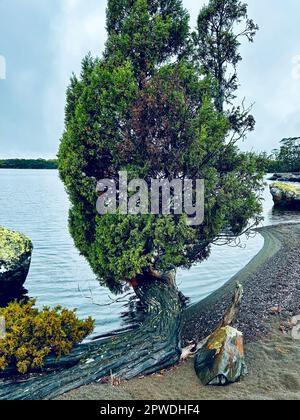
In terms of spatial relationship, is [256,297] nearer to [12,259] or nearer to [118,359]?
[118,359]

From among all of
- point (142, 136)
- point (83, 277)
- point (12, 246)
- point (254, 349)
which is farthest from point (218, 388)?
point (83, 277)

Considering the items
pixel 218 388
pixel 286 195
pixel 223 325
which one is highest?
pixel 286 195

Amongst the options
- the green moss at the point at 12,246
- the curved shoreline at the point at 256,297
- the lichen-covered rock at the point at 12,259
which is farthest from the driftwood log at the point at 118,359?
the green moss at the point at 12,246

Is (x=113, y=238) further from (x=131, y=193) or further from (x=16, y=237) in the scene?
(x=16, y=237)

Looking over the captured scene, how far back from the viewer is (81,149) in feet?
38.5

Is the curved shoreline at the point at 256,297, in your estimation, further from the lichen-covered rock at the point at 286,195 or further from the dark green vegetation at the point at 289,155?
the dark green vegetation at the point at 289,155

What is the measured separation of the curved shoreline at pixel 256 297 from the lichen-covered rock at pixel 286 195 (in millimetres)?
27348

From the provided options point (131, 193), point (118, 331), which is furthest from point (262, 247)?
point (131, 193)

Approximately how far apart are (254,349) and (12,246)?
12076 millimetres

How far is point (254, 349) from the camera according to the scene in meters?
10.6

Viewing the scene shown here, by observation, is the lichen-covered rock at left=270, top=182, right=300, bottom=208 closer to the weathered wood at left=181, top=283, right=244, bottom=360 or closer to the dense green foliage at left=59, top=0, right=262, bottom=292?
the dense green foliage at left=59, top=0, right=262, bottom=292

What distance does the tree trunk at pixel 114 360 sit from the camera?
893 centimetres
